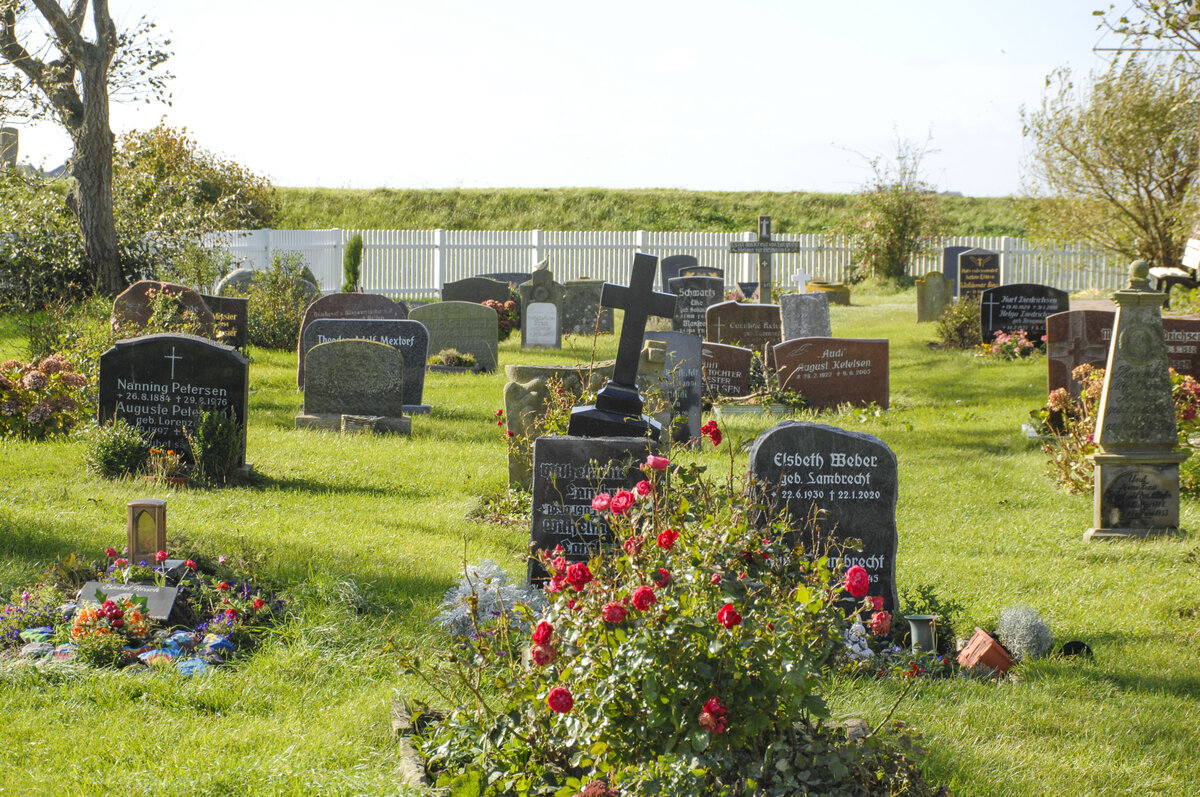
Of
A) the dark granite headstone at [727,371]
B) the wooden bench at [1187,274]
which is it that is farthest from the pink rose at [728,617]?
the wooden bench at [1187,274]

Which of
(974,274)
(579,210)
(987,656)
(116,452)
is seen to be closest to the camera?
(987,656)

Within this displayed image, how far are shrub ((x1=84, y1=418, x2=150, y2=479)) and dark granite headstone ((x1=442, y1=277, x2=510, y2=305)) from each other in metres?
13.4

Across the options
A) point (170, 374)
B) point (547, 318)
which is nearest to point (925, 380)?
point (547, 318)

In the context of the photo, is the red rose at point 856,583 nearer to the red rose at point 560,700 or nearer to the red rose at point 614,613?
the red rose at point 614,613

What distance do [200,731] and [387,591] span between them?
6.19 feet

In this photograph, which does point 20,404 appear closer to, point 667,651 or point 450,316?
Result: point 450,316

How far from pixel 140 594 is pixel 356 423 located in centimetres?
570

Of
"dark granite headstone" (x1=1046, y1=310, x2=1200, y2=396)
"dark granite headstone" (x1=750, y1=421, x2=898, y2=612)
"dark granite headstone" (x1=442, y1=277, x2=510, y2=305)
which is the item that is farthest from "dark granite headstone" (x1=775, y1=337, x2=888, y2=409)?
"dark granite headstone" (x1=442, y1=277, x2=510, y2=305)

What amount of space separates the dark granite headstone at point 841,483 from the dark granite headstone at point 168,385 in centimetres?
488

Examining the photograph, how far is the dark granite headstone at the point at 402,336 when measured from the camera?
12.8 meters

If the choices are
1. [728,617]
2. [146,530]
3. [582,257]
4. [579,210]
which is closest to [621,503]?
[728,617]

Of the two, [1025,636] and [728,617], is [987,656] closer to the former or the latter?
[1025,636]

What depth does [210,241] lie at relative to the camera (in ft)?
85.7

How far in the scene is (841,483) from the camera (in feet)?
19.7
